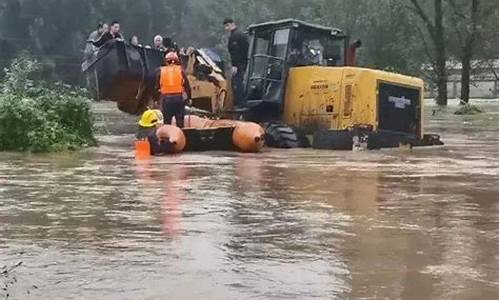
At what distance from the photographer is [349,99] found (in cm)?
1617

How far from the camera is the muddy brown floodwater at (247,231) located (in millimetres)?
5188

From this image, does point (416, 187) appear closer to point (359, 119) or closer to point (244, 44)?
point (359, 119)

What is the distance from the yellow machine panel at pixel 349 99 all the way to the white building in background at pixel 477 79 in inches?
626

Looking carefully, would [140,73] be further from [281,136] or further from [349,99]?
[349,99]

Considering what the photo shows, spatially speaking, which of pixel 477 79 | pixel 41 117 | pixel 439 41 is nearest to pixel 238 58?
pixel 41 117

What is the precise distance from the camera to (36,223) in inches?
283

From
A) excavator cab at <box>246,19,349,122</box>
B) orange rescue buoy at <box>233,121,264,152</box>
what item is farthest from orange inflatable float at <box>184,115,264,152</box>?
excavator cab at <box>246,19,349,122</box>

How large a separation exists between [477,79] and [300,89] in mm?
41731

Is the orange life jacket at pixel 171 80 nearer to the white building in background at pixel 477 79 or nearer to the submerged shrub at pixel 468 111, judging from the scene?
the white building in background at pixel 477 79

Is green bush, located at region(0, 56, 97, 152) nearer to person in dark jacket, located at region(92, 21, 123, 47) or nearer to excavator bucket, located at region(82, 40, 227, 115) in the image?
excavator bucket, located at region(82, 40, 227, 115)

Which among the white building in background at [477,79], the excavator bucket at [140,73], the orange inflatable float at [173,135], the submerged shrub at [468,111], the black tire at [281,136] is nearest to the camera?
the orange inflatable float at [173,135]

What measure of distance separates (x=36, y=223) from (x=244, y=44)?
10.6m

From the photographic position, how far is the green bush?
48.4 feet

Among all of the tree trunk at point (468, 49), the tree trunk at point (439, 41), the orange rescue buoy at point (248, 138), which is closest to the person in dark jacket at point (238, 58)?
the orange rescue buoy at point (248, 138)
